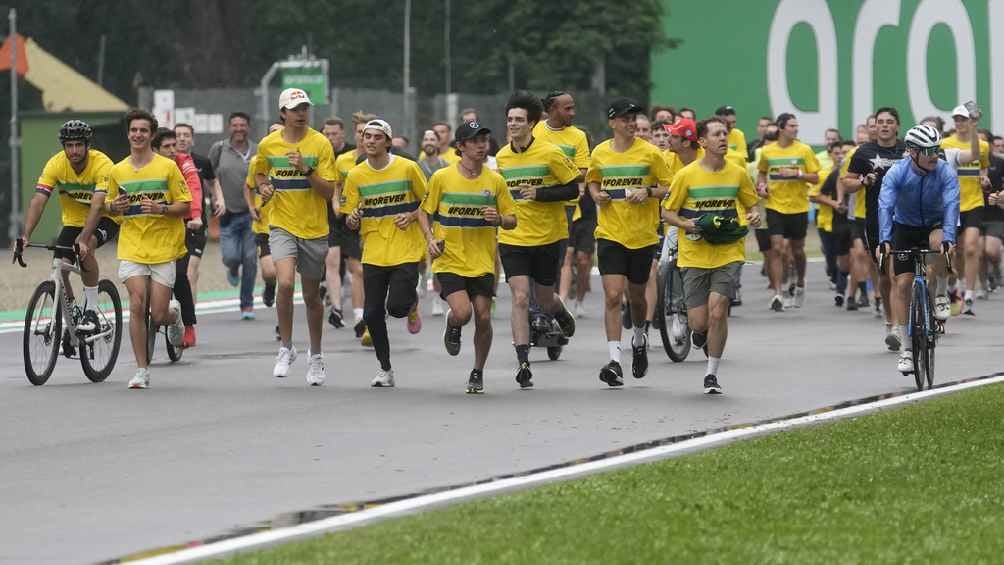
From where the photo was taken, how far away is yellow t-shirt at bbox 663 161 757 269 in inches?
587

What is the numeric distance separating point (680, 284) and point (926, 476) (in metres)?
7.36

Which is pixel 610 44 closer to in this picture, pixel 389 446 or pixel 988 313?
pixel 988 313

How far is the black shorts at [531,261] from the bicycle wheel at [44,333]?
9.69 feet

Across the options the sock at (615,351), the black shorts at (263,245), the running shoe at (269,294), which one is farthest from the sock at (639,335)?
the running shoe at (269,294)

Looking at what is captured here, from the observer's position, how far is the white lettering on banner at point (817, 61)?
45.0m

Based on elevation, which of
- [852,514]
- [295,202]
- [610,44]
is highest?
[610,44]

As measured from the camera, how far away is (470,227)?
48.8 ft

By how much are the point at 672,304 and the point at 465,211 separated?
3.24m

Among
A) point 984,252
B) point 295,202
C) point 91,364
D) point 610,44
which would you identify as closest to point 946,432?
point 295,202

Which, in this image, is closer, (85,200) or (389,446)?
(389,446)

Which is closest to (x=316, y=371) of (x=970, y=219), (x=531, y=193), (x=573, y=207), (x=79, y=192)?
(x=531, y=193)

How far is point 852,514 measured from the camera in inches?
367

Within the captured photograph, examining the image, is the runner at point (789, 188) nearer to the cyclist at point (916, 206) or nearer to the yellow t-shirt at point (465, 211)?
the cyclist at point (916, 206)

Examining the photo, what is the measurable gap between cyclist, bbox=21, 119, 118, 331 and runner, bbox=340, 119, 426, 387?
5.85 ft
